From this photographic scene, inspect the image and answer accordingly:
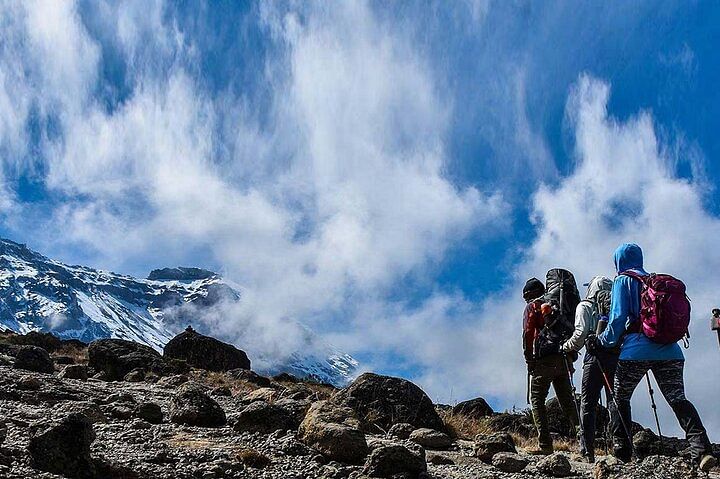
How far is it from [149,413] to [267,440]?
74.0 inches

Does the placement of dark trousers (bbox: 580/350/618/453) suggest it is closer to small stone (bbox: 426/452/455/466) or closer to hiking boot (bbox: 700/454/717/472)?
hiking boot (bbox: 700/454/717/472)

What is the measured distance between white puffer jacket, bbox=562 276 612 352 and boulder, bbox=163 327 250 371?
794 inches

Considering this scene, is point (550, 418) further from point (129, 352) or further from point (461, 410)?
point (129, 352)

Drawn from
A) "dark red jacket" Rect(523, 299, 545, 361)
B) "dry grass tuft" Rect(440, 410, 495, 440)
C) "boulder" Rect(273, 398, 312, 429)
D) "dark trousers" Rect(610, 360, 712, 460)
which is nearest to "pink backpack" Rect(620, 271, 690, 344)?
"dark trousers" Rect(610, 360, 712, 460)

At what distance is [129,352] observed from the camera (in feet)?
61.6

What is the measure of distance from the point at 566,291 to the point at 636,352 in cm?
225

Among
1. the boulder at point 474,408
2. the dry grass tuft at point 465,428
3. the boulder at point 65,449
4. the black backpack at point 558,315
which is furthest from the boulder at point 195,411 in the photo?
the boulder at point 474,408

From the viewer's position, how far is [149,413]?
8.42 metres

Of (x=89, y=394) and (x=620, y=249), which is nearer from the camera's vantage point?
(x=620, y=249)

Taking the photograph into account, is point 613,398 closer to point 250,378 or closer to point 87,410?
point 87,410

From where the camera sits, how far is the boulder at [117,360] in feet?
55.7

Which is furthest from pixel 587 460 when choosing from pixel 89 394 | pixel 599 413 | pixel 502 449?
pixel 89 394

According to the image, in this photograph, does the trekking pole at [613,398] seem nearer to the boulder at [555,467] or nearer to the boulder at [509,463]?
the boulder at [555,467]

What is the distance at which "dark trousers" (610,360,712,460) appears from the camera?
6.49 metres
